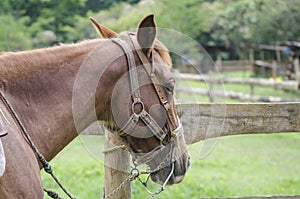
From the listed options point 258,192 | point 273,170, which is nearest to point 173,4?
point 273,170

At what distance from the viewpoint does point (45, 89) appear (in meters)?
2.39

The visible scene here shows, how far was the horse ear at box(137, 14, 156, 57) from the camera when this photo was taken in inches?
97.7

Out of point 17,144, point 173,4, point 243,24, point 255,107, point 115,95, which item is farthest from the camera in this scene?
point 243,24

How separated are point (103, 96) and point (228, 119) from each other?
1.22 meters

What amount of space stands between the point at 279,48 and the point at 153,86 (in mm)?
24768

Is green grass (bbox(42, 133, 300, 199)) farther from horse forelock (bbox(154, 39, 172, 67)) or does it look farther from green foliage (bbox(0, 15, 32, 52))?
green foliage (bbox(0, 15, 32, 52))

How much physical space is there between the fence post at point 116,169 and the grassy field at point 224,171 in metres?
0.12

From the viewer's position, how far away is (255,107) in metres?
3.50

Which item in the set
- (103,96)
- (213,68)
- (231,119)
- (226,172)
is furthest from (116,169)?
(213,68)

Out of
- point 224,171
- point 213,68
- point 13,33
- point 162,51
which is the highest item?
point 162,51

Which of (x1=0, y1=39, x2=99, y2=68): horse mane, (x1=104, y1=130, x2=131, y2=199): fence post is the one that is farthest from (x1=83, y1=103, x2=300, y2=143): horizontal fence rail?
(x1=0, y1=39, x2=99, y2=68): horse mane

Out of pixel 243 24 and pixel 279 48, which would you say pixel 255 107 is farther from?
pixel 243 24

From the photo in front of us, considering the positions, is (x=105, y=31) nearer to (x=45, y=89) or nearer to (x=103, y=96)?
(x=103, y=96)

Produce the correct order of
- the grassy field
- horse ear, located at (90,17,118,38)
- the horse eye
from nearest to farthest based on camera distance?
the horse eye
horse ear, located at (90,17,118,38)
the grassy field
